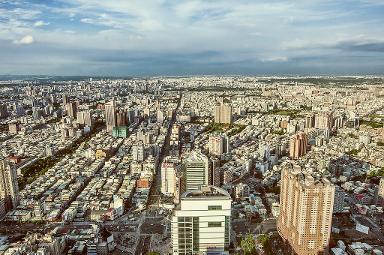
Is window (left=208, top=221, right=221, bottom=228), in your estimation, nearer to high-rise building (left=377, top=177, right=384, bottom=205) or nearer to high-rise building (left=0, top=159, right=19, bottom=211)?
high-rise building (left=377, top=177, right=384, bottom=205)

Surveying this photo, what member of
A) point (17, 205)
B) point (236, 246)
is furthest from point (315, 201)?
point (17, 205)

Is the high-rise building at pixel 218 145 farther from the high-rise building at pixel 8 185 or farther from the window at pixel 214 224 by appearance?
the window at pixel 214 224

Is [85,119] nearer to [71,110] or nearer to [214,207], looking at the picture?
[71,110]

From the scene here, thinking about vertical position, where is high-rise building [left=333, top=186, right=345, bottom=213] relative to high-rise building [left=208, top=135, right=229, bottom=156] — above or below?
below

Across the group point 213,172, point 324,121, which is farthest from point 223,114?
point 213,172

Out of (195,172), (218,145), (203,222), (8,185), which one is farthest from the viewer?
(218,145)

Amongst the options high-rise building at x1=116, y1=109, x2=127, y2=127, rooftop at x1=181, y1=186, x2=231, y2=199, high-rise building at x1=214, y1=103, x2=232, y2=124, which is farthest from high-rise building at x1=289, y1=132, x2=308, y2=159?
high-rise building at x1=116, y1=109, x2=127, y2=127

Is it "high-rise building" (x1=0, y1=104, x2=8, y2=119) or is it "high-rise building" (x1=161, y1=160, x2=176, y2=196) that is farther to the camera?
"high-rise building" (x1=0, y1=104, x2=8, y2=119)
